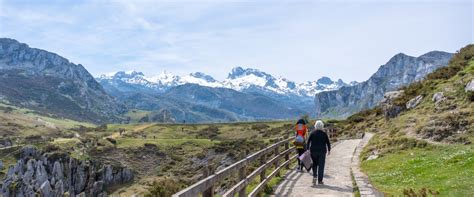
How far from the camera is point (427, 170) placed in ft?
59.8

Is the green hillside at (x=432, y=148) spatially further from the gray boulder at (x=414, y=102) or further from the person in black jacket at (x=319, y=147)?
the person in black jacket at (x=319, y=147)

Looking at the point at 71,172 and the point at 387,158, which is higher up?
the point at 387,158

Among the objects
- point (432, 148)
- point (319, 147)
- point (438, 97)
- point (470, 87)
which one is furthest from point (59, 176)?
point (319, 147)

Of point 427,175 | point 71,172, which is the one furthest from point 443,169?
Answer: point 71,172

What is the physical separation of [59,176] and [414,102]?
8297cm

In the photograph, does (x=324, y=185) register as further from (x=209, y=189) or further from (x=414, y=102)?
(x=414, y=102)

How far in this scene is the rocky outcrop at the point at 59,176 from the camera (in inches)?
3236

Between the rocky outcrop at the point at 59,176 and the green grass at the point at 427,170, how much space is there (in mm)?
73746

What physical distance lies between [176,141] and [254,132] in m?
30.0

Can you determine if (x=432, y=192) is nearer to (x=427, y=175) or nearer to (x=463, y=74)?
(x=427, y=175)

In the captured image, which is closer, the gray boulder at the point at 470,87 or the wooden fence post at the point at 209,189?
the wooden fence post at the point at 209,189

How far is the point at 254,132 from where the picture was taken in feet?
448

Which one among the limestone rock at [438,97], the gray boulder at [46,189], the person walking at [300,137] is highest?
the limestone rock at [438,97]

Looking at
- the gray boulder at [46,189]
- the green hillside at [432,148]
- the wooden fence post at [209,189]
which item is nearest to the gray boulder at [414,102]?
the green hillside at [432,148]
